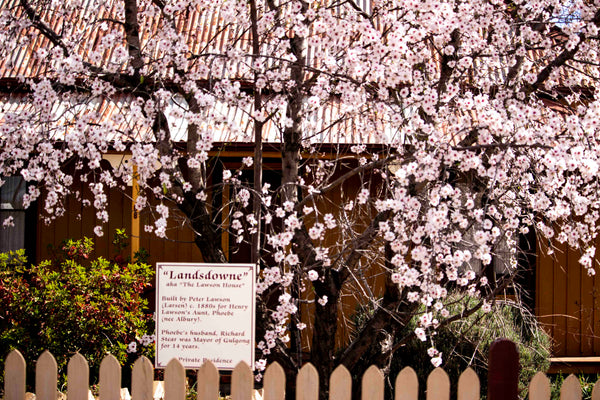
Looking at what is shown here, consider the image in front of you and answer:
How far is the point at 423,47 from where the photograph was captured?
16.2 ft

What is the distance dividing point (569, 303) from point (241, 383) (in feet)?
19.7

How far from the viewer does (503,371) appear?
302cm

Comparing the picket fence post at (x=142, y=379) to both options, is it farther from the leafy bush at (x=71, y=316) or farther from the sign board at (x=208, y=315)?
the leafy bush at (x=71, y=316)

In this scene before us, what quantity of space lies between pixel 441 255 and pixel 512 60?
1661 millimetres

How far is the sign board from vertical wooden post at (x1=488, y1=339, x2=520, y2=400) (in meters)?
1.52

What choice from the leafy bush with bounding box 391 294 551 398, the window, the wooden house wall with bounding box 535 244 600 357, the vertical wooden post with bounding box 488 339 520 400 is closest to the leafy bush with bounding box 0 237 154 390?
the leafy bush with bounding box 391 294 551 398

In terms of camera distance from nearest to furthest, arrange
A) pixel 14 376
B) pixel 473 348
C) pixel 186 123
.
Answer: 1. pixel 14 376
2. pixel 473 348
3. pixel 186 123

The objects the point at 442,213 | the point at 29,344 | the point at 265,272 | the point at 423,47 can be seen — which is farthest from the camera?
the point at 29,344

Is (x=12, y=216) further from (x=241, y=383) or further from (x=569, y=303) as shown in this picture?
(x=569, y=303)

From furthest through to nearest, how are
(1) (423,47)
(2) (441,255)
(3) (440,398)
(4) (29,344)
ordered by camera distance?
(4) (29,344), (1) (423,47), (2) (441,255), (3) (440,398)

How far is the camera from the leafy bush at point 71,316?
6098 mm

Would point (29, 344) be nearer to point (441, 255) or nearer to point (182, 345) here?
point (182, 345)

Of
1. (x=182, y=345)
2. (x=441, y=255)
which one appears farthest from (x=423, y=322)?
(x=182, y=345)

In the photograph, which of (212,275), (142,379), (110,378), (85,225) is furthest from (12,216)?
(142,379)
